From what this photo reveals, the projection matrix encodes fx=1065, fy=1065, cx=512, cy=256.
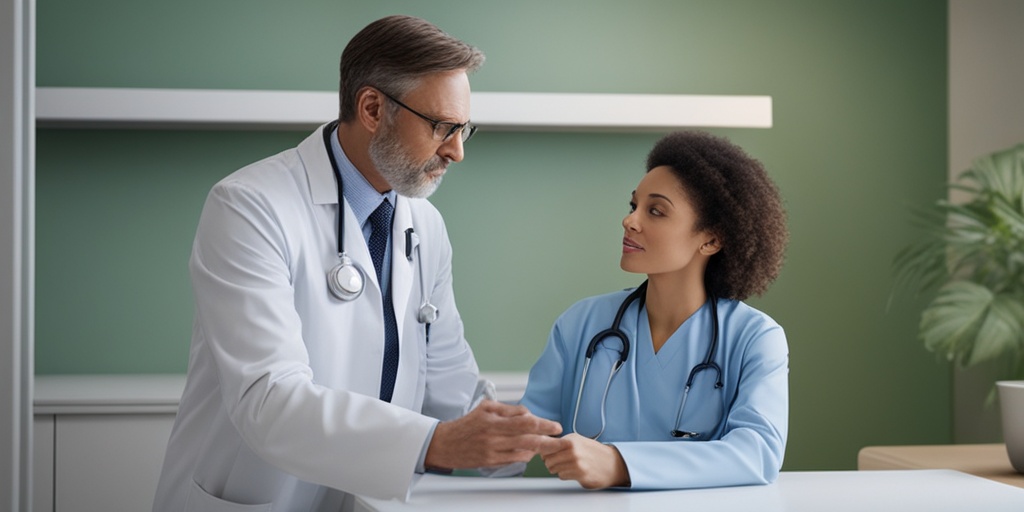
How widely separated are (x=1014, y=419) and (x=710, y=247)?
2.52 feet

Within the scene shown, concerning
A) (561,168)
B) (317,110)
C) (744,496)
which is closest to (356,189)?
(744,496)

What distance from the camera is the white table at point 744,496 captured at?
5.02 ft

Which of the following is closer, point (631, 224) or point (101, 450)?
point (631, 224)

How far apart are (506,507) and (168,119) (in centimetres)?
229

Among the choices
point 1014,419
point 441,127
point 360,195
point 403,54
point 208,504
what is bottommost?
point 208,504

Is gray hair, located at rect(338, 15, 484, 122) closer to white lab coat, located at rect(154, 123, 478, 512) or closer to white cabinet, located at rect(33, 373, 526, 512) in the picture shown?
white lab coat, located at rect(154, 123, 478, 512)

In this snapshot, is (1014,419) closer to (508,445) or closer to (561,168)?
(508,445)

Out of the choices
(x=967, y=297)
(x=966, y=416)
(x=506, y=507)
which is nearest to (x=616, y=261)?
(x=967, y=297)

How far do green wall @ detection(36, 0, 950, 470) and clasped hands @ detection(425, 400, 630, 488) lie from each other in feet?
7.23

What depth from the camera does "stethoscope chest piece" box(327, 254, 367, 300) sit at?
2.00 meters

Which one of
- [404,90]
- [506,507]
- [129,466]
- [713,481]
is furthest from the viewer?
[129,466]

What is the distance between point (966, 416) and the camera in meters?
4.07

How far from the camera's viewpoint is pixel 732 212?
2168 mm

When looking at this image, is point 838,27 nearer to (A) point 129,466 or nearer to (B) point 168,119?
(B) point 168,119
